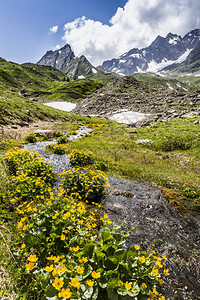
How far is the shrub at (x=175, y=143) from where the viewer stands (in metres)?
17.4

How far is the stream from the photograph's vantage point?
417 cm

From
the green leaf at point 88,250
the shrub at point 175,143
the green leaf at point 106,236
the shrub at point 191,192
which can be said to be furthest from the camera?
the shrub at point 175,143

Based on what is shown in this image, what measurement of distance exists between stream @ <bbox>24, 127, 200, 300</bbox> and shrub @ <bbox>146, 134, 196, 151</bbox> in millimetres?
10262

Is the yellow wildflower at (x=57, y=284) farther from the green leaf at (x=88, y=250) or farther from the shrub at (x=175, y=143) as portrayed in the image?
the shrub at (x=175, y=143)

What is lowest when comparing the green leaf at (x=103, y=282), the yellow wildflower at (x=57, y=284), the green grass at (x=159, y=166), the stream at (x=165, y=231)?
the stream at (x=165, y=231)

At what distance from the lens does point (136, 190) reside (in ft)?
30.7

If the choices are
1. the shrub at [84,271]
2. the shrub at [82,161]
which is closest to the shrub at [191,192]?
the shrub at [82,161]

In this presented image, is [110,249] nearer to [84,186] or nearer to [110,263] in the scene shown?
[110,263]

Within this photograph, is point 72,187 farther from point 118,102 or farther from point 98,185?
point 118,102

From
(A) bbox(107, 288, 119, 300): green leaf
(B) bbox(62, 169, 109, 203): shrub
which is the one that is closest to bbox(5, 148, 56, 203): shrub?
(B) bbox(62, 169, 109, 203): shrub

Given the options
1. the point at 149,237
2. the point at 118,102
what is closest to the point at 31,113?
the point at 149,237

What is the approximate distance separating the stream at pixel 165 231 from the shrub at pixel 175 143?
10.3 m

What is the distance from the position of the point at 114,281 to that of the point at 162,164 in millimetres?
13055

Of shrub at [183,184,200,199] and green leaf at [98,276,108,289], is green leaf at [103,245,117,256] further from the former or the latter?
shrub at [183,184,200,199]
